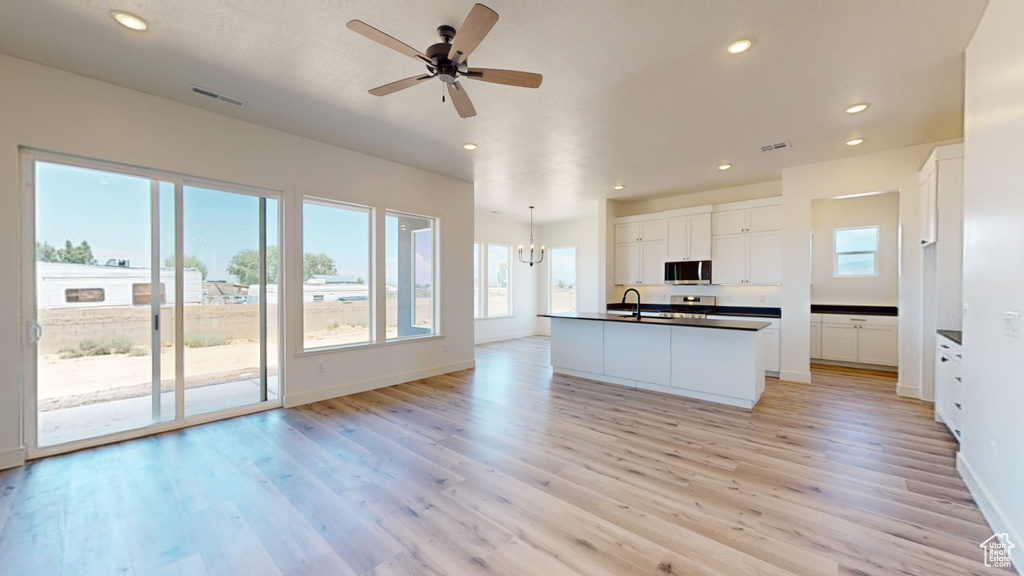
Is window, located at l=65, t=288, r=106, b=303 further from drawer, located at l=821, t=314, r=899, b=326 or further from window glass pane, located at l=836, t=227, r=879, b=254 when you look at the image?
window glass pane, located at l=836, t=227, r=879, b=254

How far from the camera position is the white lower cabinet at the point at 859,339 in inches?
216

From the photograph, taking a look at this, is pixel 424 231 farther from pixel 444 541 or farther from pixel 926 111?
pixel 926 111

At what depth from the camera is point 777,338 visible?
17.7 ft

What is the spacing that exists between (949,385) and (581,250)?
6.60 m

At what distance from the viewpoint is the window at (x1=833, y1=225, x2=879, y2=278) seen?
6.00m

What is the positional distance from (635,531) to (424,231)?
4639 mm

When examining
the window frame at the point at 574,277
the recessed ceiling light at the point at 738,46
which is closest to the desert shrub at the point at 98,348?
the recessed ceiling light at the point at 738,46

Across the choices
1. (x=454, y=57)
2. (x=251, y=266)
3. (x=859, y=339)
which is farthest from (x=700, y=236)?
(x=251, y=266)

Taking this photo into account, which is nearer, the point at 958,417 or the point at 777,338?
the point at 958,417

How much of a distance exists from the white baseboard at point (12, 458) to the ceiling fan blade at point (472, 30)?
4196 millimetres

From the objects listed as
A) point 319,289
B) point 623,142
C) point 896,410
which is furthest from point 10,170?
point 896,410

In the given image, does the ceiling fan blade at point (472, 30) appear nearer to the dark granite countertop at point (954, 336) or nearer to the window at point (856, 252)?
the dark granite countertop at point (954, 336)

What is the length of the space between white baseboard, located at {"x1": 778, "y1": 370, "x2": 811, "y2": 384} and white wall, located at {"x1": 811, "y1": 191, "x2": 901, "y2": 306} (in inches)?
79.3

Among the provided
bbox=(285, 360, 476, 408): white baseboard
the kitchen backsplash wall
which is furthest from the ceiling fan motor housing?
the kitchen backsplash wall
